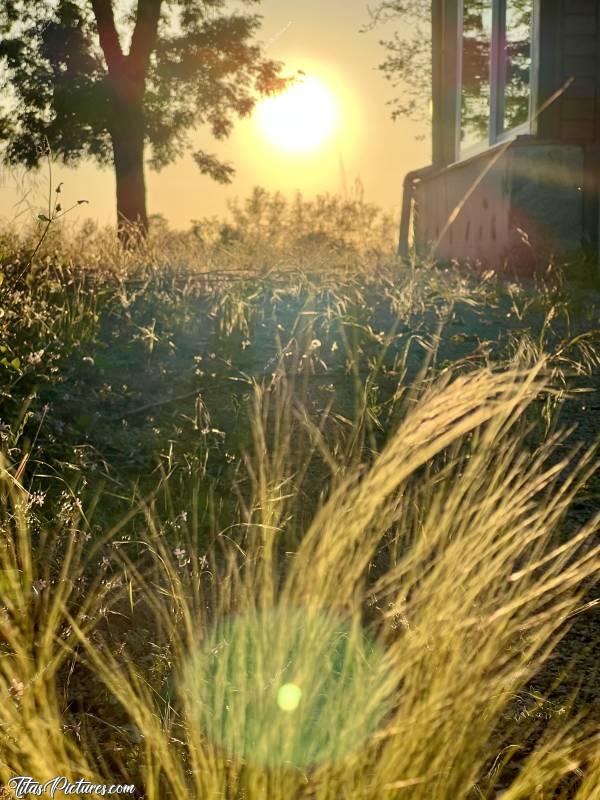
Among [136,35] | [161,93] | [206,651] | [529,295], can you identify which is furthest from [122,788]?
[161,93]

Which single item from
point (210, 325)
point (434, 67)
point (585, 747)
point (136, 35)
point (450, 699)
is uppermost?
point (136, 35)

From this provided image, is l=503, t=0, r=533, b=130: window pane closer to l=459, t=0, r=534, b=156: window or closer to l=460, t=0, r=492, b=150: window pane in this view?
l=459, t=0, r=534, b=156: window

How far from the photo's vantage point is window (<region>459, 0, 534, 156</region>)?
8.08 meters

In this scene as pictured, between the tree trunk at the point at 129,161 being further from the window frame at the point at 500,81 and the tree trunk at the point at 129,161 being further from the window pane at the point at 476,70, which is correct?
the window frame at the point at 500,81

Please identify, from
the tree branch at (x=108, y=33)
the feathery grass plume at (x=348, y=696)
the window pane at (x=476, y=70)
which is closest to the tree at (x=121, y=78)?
the tree branch at (x=108, y=33)

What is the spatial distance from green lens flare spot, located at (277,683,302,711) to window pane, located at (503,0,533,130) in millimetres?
7072

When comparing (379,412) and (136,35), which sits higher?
(136,35)

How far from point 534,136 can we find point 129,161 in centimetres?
715

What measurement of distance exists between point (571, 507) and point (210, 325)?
6.90 feet

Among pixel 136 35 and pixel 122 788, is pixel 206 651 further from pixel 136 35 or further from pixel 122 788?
Result: pixel 136 35

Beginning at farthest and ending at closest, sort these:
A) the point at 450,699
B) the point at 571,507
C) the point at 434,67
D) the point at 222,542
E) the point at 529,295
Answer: the point at 434,67
the point at 529,295
the point at 571,507
the point at 222,542
the point at 450,699

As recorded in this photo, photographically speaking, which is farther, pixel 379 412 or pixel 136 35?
pixel 136 35

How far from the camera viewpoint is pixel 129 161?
13.2 metres

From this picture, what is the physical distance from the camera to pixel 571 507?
2.83 meters
